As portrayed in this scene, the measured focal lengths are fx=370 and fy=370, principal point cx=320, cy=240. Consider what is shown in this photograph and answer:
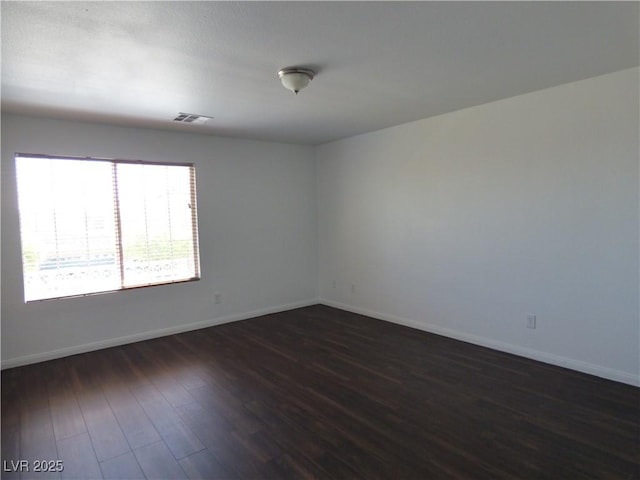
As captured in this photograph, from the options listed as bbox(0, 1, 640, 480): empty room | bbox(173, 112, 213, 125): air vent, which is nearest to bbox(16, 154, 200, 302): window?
bbox(0, 1, 640, 480): empty room

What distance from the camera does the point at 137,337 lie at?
419 cm

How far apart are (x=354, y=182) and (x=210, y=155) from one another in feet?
6.30

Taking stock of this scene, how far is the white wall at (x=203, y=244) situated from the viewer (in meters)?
3.52

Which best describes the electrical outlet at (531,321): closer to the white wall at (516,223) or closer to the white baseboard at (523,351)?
the white wall at (516,223)

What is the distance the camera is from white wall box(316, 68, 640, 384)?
2908 millimetres

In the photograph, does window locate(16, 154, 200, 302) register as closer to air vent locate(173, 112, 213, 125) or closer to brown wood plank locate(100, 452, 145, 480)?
air vent locate(173, 112, 213, 125)

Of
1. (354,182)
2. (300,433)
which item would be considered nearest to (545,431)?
(300,433)

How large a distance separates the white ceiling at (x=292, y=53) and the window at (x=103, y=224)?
65 centimetres

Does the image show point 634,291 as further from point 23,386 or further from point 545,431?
point 23,386

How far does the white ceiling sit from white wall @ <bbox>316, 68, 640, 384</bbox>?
37 centimetres

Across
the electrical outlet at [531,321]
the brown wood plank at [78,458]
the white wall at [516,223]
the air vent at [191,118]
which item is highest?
the air vent at [191,118]

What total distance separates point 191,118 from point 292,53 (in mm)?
1865

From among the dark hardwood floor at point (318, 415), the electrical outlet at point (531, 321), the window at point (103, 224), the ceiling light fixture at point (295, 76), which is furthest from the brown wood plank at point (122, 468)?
the electrical outlet at point (531, 321)

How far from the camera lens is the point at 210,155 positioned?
466cm
